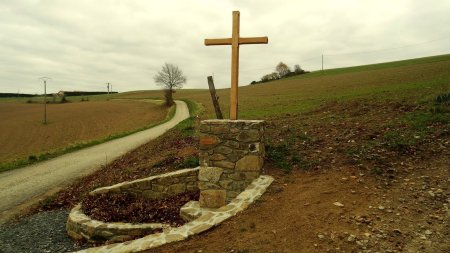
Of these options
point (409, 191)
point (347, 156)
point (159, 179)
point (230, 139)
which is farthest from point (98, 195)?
point (409, 191)

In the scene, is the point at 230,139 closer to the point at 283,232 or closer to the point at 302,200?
the point at 302,200

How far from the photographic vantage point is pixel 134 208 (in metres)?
8.67

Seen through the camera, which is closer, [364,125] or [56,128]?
[364,125]

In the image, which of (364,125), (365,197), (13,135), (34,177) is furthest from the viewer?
(13,135)

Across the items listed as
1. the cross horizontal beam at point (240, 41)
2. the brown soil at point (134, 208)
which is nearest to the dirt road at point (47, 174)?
the brown soil at point (134, 208)

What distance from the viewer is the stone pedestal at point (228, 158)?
7488 mm

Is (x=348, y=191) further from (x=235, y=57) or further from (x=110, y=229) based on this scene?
(x=110, y=229)

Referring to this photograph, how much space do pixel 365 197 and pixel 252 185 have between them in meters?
2.26

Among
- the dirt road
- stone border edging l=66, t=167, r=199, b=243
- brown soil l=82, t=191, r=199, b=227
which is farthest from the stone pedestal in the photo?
the dirt road

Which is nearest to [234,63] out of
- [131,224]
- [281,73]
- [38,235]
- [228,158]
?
[228,158]

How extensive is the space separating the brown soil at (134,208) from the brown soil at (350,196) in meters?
1.67

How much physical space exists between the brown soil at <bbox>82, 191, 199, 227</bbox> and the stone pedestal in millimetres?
980

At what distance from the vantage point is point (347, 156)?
26.3 feet

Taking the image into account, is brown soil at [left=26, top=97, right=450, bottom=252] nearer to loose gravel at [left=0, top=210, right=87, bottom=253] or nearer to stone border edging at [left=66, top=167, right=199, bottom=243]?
loose gravel at [left=0, top=210, right=87, bottom=253]
